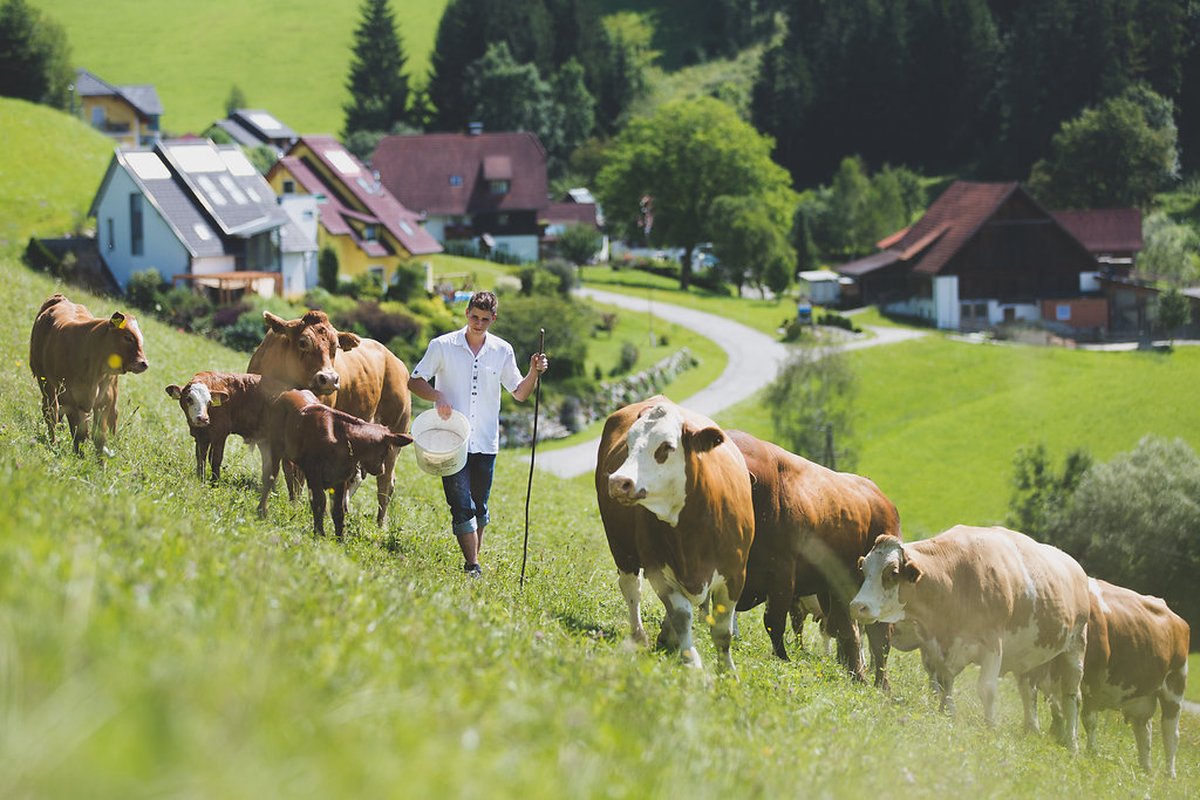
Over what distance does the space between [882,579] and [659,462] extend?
10.3 feet

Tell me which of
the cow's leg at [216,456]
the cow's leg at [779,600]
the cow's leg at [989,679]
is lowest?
the cow's leg at [989,679]

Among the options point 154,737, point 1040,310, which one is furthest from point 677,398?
point 154,737

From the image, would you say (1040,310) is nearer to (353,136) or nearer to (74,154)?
(74,154)

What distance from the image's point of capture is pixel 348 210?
69.9 metres

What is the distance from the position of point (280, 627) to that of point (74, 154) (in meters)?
68.5

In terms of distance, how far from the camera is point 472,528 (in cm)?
1214

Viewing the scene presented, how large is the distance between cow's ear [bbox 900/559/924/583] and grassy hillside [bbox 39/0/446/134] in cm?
12507

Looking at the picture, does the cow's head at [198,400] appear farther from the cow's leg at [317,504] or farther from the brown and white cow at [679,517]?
the brown and white cow at [679,517]

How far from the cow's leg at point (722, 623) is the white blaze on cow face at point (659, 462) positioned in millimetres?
826

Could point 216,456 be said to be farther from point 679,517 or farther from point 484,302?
point 679,517

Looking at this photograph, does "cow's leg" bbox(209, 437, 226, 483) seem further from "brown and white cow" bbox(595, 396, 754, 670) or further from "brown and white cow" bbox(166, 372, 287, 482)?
"brown and white cow" bbox(595, 396, 754, 670)

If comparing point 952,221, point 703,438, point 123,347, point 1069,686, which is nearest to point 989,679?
point 1069,686

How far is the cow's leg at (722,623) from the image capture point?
11.0m

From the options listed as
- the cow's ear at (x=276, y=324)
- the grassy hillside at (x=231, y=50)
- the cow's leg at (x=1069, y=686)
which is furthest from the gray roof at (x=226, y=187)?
the grassy hillside at (x=231, y=50)
